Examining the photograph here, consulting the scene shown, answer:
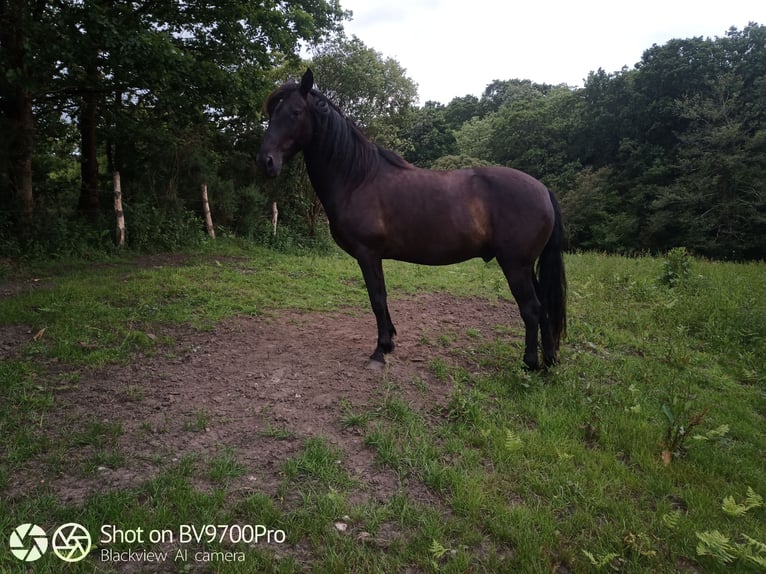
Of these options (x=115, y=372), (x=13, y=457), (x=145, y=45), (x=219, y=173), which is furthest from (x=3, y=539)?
(x=219, y=173)

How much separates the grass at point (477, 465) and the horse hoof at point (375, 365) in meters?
0.24

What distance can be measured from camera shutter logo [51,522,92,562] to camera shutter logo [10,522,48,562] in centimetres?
4

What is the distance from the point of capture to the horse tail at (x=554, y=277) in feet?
12.5

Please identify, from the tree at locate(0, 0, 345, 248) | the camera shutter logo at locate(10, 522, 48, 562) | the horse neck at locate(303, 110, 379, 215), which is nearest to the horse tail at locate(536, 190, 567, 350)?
the horse neck at locate(303, 110, 379, 215)

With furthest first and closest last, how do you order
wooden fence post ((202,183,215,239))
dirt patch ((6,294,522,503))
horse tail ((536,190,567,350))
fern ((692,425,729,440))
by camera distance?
wooden fence post ((202,183,215,239))
horse tail ((536,190,567,350))
fern ((692,425,729,440))
dirt patch ((6,294,522,503))

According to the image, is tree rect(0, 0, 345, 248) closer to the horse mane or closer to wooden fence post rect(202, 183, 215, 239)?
wooden fence post rect(202, 183, 215, 239)

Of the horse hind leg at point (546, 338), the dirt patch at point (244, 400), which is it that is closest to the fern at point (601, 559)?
the dirt patch at point (244, 400)

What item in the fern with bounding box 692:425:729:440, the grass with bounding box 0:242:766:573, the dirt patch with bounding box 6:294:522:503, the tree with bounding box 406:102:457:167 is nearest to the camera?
the grass with bounding box 0:242:766:573

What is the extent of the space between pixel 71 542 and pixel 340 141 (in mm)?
3288

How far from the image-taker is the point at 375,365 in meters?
3.77

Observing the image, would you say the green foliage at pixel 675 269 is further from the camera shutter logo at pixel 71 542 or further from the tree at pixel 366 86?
the tree at pixel 366 86

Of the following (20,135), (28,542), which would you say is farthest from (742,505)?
(20,135)

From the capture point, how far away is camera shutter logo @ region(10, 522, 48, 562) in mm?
1703

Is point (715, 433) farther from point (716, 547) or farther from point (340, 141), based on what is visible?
point (340, 141)
